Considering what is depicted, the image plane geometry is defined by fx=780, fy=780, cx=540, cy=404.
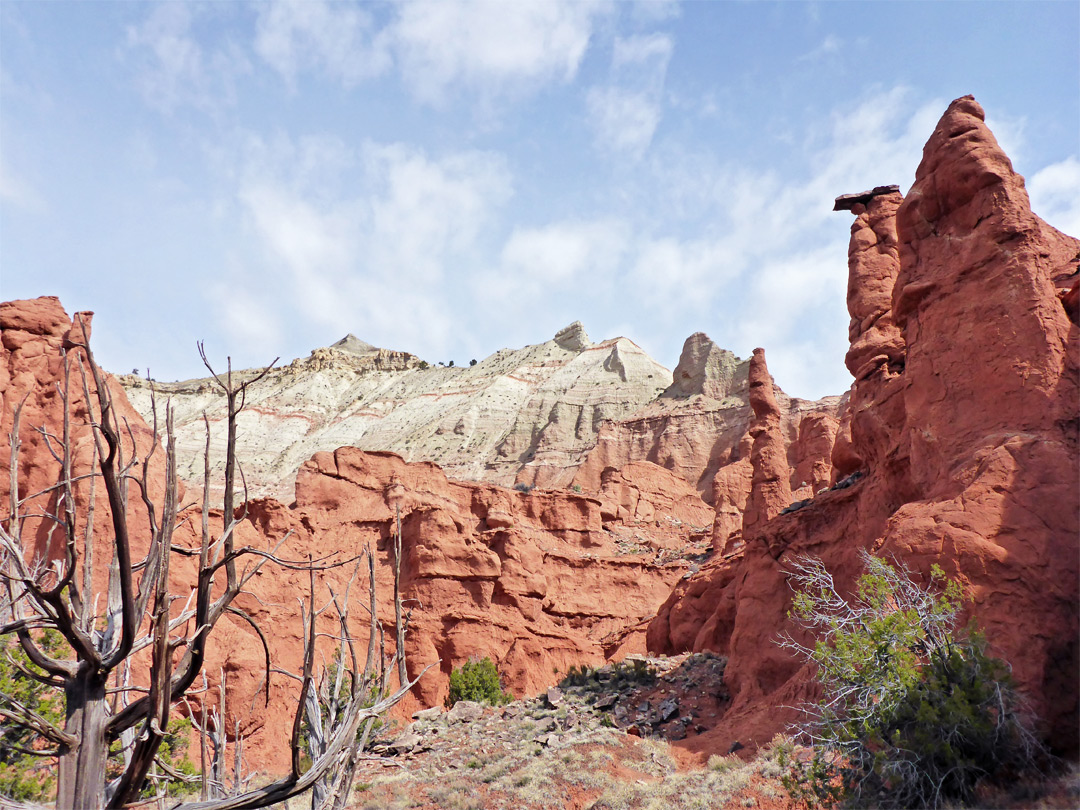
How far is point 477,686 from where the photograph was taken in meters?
30.2

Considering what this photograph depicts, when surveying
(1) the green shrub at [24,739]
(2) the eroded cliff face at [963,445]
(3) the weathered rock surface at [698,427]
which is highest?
(3) the weathered rock surface at [698,427]

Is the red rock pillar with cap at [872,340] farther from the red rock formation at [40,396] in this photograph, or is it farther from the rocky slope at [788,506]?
the red rock formation at [40,396]

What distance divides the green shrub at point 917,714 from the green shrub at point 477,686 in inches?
734

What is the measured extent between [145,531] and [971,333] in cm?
2404

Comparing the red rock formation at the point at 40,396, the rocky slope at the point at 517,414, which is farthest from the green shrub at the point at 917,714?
the rocky slope at the point at 517,414

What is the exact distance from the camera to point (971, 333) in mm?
16781

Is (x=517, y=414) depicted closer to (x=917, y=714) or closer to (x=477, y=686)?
(x=477, y=686)

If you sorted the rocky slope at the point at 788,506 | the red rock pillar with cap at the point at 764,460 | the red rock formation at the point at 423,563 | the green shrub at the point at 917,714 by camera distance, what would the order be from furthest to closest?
the red rock pillar with cap at the point at 764,460 < the red rock formation at the point at 423,563 < the rocky slope at the point at 788,506 < the green shrub at the point at 917,714

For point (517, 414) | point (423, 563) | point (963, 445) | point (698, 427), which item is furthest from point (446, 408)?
point (963, 445)

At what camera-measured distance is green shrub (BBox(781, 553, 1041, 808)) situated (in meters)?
11.2

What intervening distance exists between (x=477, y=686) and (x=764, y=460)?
16341 mm

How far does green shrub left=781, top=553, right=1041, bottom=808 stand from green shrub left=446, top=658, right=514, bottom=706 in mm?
18641

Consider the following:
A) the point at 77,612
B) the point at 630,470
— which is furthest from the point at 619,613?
the point at 77,612

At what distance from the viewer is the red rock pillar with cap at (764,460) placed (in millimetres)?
34781
